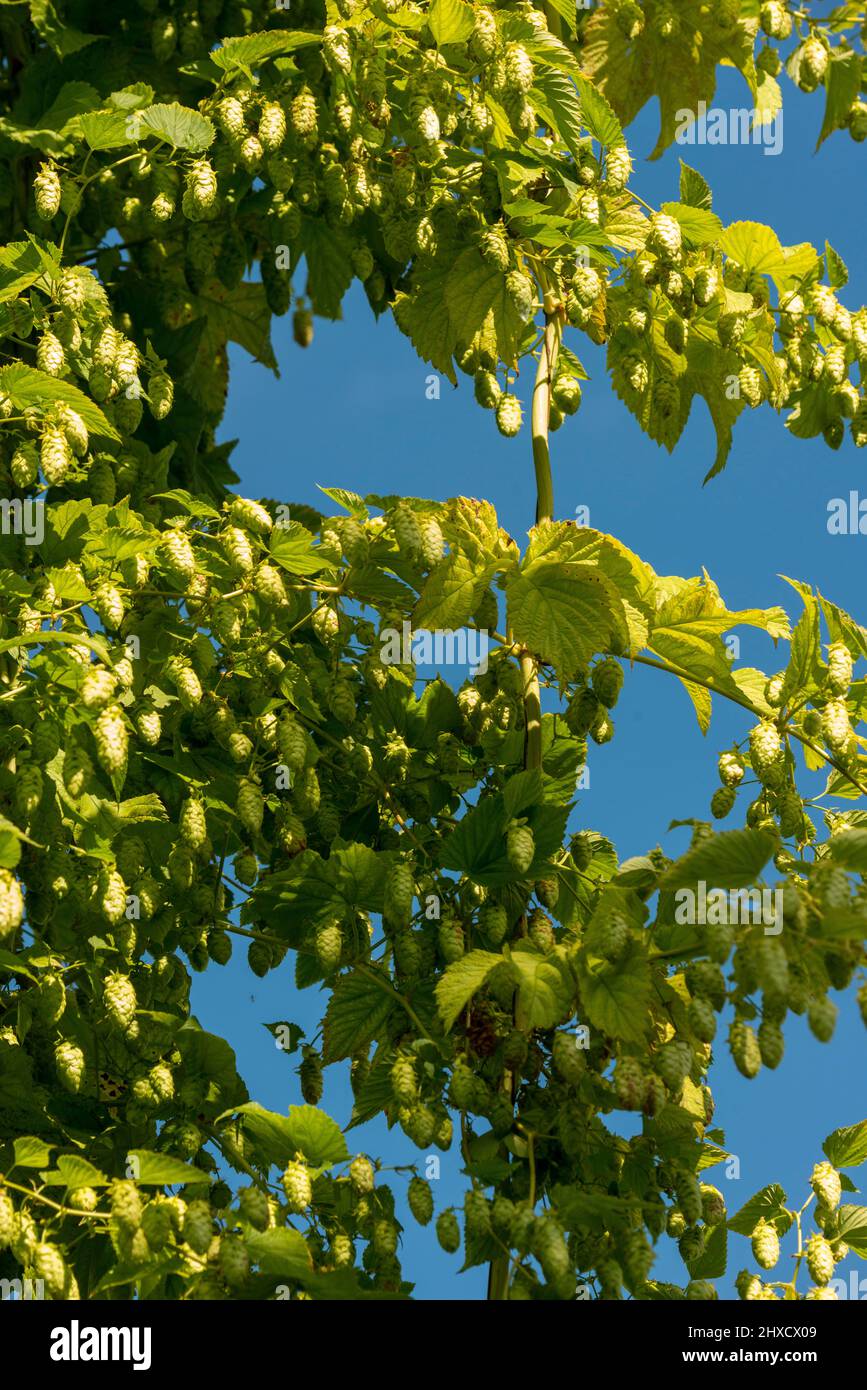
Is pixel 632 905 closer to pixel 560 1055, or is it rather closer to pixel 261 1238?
pixel 560 1055

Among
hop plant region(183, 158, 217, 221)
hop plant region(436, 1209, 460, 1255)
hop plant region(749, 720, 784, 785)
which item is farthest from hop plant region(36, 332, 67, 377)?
hop plant region(436, 1209, 460, 1255)

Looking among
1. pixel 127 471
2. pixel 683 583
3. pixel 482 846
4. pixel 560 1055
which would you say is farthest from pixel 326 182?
pixel 560 1055

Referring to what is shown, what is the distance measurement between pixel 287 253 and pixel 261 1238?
246cm

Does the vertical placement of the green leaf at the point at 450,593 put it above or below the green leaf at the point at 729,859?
above

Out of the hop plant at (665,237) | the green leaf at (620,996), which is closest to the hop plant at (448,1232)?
the green leaf at (620,996)

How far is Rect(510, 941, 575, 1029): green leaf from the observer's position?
9.39ft

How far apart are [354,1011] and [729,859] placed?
38.4 inches

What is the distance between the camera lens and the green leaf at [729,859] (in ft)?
8.47

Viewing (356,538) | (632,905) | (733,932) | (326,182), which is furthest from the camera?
(326,182)

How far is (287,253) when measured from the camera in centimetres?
423

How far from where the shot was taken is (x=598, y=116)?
11.7 feet

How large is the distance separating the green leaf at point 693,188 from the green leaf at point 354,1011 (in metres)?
Result: 1.81

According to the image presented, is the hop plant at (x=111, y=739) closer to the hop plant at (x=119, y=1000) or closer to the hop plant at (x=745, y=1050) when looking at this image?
the hop plant at (x=119, y=1000)

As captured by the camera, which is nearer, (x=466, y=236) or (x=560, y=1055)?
(x=560, y=1055)
